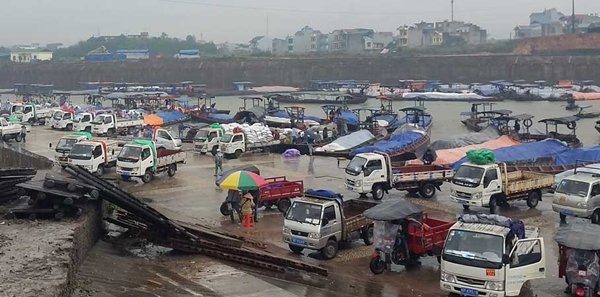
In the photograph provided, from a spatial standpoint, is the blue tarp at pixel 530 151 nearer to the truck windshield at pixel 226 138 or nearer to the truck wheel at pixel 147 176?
the truck windshield at pixel 226 138

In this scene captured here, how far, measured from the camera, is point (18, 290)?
9.33 m

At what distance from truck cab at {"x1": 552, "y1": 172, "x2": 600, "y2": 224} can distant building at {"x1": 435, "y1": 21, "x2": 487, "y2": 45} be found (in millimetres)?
150444

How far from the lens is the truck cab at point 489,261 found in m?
11.1

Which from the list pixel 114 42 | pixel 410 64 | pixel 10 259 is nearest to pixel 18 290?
pixel 10 259

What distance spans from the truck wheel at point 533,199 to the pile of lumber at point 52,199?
1196 centimetres

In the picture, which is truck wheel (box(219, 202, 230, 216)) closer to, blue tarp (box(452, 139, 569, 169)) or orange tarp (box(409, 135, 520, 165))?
orange tarp (box(409, 135, 520, 165))

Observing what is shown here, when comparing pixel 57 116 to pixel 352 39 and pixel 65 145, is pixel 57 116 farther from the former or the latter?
pixel 352 39

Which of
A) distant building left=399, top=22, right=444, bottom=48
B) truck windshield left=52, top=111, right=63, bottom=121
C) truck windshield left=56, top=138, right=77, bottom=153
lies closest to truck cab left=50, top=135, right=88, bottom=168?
truck windshield left=56, top=138, right=77, bottom=153

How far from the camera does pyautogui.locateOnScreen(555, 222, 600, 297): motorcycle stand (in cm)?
1148

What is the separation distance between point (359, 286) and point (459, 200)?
7198mm

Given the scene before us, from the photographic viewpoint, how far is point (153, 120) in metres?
43.7

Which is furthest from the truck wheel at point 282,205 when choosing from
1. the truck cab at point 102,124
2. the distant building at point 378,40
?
the distant building at point 378,40

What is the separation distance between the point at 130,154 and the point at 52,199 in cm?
1037

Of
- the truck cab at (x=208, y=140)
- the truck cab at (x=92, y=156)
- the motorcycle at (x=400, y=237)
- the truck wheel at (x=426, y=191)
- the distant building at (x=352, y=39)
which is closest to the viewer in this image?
the motorcycle at (x=400, y=237)
